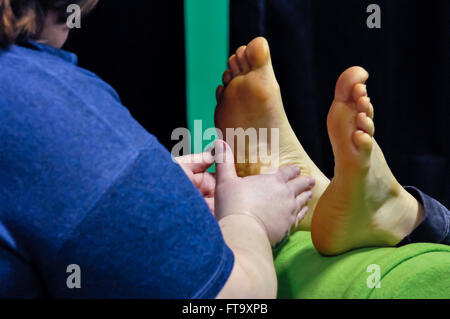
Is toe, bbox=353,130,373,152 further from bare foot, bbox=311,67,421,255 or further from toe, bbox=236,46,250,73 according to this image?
toe, bbox=236,46,250,73

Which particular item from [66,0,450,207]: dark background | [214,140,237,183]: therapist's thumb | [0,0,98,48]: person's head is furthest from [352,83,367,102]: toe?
[66,0,450,207]: dark background

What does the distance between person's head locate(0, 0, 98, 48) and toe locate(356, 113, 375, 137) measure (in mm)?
367

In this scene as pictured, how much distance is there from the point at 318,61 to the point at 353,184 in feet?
2.75

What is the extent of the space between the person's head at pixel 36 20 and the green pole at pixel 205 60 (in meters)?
0.76

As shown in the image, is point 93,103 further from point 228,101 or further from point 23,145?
point 228,101

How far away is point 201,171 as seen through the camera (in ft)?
2.91

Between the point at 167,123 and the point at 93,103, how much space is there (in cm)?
91

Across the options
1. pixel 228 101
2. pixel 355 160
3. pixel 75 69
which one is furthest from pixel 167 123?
pixel 75 69

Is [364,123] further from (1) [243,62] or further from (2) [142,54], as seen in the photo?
(2) [142,54]

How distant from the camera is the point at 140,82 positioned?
132cm

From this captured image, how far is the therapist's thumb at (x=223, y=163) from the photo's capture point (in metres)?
0.70

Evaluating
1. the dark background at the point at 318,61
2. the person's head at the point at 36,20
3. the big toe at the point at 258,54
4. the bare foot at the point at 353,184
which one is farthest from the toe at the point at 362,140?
the dark background at the point at 318,61

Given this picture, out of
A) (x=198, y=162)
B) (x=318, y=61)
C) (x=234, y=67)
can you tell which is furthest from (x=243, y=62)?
(x=318, y=61)

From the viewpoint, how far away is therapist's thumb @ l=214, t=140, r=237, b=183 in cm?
70
